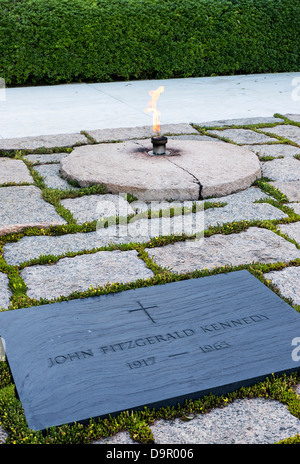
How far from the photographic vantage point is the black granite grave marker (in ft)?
5.90

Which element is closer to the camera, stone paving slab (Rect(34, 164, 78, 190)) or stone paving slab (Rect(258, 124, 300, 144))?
stone paving slab (Rect(34, 164, 78, 190))

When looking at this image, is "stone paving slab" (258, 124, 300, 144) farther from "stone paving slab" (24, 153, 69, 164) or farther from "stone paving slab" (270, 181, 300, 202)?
"stone paving slab" (24, 153, 69, 164)

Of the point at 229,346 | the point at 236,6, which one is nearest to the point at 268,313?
the point at 229,346

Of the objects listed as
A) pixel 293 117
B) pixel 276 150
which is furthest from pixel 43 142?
pixel 293 117

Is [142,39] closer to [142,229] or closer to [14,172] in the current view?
[14,172]

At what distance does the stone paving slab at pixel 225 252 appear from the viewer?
9.18 feet

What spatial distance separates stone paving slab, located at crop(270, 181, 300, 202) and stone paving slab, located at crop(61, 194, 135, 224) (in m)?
1.17

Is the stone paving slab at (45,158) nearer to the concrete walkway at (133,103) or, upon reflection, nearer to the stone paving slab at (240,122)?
the concrete walkway at (133,103)

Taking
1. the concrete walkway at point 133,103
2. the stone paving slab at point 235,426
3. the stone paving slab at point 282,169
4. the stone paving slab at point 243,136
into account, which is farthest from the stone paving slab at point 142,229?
the concrete walkway at point 133,103

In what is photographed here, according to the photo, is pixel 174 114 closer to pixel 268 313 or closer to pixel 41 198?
pixel 41 198

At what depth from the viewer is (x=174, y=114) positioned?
21.8ft

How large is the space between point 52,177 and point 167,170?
929mm

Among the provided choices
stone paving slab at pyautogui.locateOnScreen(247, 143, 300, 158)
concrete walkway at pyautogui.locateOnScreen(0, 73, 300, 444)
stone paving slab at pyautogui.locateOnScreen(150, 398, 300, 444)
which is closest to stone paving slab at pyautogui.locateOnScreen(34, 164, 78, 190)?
concrete walkway at pyautogui.locateOnScreen(0, 73, 300, 444)

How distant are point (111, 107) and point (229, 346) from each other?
5620 mm
